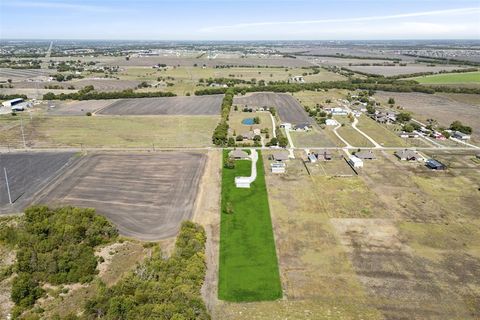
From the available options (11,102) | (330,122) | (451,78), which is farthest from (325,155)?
(451,78)

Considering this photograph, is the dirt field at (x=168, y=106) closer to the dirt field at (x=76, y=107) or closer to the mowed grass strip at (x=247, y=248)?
the dirt field at (x=76, y=107)

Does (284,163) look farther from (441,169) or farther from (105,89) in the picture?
(105,89)

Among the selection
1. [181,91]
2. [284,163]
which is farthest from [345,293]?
[181,91]

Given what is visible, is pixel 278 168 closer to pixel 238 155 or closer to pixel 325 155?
pixel 238 155

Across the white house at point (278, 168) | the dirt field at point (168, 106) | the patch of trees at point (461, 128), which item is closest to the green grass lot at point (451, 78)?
the patch of trees at point (461, 128)

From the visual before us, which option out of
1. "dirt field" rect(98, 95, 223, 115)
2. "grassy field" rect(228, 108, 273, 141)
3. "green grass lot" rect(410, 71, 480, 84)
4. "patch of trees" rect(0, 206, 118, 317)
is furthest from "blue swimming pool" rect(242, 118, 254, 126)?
"green grass lot" rect(410, 71, 480, 84)

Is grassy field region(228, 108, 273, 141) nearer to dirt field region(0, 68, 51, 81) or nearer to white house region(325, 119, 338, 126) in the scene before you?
white house region(325, 119, 338, 126)
